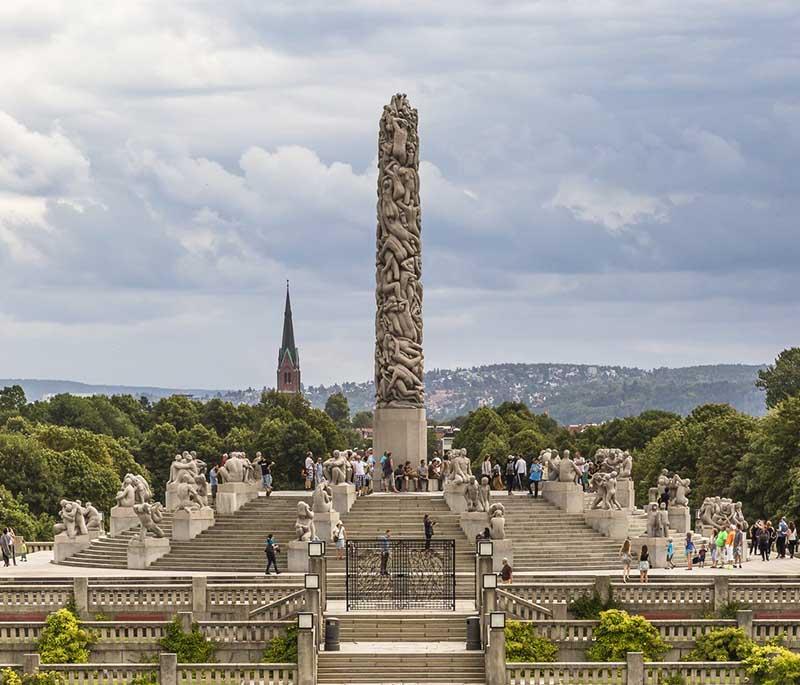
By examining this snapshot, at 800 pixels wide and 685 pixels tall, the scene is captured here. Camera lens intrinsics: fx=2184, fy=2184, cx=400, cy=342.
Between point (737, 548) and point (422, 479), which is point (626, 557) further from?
point (422, 479)

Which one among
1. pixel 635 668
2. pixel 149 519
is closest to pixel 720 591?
pixel 635 668

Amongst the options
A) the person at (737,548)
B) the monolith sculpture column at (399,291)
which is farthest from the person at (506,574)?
the monolith sculpture column at (399,291)

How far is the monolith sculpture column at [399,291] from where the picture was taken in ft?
297

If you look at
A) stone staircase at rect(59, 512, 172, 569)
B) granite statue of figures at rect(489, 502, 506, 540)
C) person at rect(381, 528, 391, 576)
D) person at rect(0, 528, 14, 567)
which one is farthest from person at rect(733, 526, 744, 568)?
person at rect(0, 528, 14, 567)

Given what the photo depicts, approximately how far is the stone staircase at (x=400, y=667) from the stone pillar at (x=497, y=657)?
1.01 metres

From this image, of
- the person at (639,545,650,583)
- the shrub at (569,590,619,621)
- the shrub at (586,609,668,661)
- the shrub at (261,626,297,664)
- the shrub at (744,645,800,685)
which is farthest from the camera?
the person at (639,545,650,583)

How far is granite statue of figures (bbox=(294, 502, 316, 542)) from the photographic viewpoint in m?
74.8

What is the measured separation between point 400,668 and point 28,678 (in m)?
9.91

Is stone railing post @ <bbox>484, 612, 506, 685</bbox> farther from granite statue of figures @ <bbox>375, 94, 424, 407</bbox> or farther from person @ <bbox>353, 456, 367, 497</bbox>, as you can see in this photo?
granite statue of figures @ <bbox>375, 94, 424, 407</bbox>

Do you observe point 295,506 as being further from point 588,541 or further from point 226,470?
point 588,541

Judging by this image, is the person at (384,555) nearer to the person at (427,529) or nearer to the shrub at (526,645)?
the person at (427,529)

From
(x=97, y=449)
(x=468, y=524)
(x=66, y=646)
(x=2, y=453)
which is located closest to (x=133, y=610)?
(x=66, y=646)

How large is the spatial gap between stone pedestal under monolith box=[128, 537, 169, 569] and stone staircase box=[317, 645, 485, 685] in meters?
19.4

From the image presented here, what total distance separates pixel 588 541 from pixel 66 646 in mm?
24570
